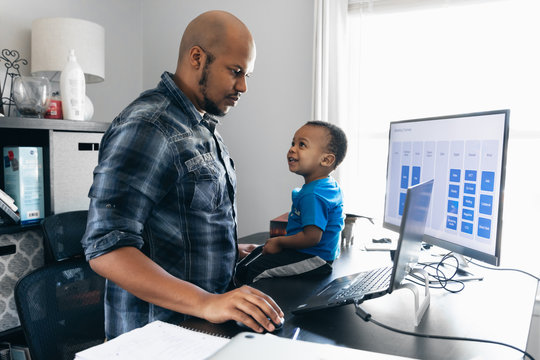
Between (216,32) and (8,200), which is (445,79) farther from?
(8,200)

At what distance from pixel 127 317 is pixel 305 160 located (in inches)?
37.0

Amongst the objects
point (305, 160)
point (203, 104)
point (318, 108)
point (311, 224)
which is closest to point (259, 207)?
point (318, 108)

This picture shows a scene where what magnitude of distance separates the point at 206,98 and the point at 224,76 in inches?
3.2

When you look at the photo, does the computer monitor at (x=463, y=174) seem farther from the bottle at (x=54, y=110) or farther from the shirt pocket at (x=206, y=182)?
the bottle at (x=54, y=110)

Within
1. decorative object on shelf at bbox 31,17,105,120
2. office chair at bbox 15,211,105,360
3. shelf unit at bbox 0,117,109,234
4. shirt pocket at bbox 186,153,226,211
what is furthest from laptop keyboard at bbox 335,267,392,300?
decorative object on shelf at bbox 31,17,105,120

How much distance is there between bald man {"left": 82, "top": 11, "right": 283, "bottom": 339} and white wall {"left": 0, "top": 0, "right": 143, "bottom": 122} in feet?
5.64

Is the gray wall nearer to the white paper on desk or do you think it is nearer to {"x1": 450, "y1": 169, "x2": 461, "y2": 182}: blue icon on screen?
{"x1": 450, "y1": 169, "x2": 461, "y2": 182}: blue icon on screen

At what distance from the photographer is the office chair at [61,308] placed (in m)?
0.97

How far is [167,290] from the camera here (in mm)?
898

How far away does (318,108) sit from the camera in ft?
8.40

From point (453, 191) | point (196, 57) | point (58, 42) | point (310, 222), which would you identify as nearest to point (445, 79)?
point (453, 191)

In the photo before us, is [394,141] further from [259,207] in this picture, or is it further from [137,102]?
[259,207]

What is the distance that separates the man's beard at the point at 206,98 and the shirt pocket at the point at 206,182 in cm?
16

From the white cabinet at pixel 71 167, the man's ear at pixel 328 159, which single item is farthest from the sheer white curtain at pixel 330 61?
the white cabinet at pixel 71 167
